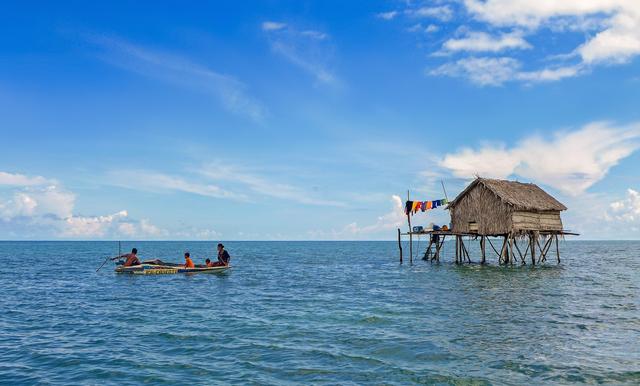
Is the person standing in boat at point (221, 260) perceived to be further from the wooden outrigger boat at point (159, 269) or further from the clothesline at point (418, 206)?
the clothesline at point (418, 206)

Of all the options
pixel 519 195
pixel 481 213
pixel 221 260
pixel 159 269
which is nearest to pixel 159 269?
pixel 159 269

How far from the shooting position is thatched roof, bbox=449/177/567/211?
40781 mm

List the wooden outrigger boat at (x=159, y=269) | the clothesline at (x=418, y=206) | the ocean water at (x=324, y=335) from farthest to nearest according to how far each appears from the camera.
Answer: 1. the clothesline at (x=418, y=206)
2. the wooden outrigger boat at (x=159, y=269)
3. the ocean water at (x=324, y=335)

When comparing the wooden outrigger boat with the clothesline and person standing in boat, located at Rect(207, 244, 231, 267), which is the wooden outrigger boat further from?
the clothesline

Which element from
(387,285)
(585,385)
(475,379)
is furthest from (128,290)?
(585,385)

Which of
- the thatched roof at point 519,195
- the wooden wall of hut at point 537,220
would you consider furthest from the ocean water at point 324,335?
the thatched roof at point 519,195

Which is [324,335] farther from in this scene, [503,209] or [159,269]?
[503,209]

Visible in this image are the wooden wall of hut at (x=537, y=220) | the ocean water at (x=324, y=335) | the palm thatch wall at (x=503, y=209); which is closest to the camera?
the ocean water at (x=324, y=335)

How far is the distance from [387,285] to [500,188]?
54.0 ft

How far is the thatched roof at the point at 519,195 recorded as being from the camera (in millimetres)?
40781

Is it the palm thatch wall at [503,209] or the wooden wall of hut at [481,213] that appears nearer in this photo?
the palm thatch wall at [503,209]

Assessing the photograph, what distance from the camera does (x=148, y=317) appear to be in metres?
20.3

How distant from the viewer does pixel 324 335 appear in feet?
54.5

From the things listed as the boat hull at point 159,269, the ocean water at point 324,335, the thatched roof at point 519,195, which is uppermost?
the thatched roof at point 519,195
